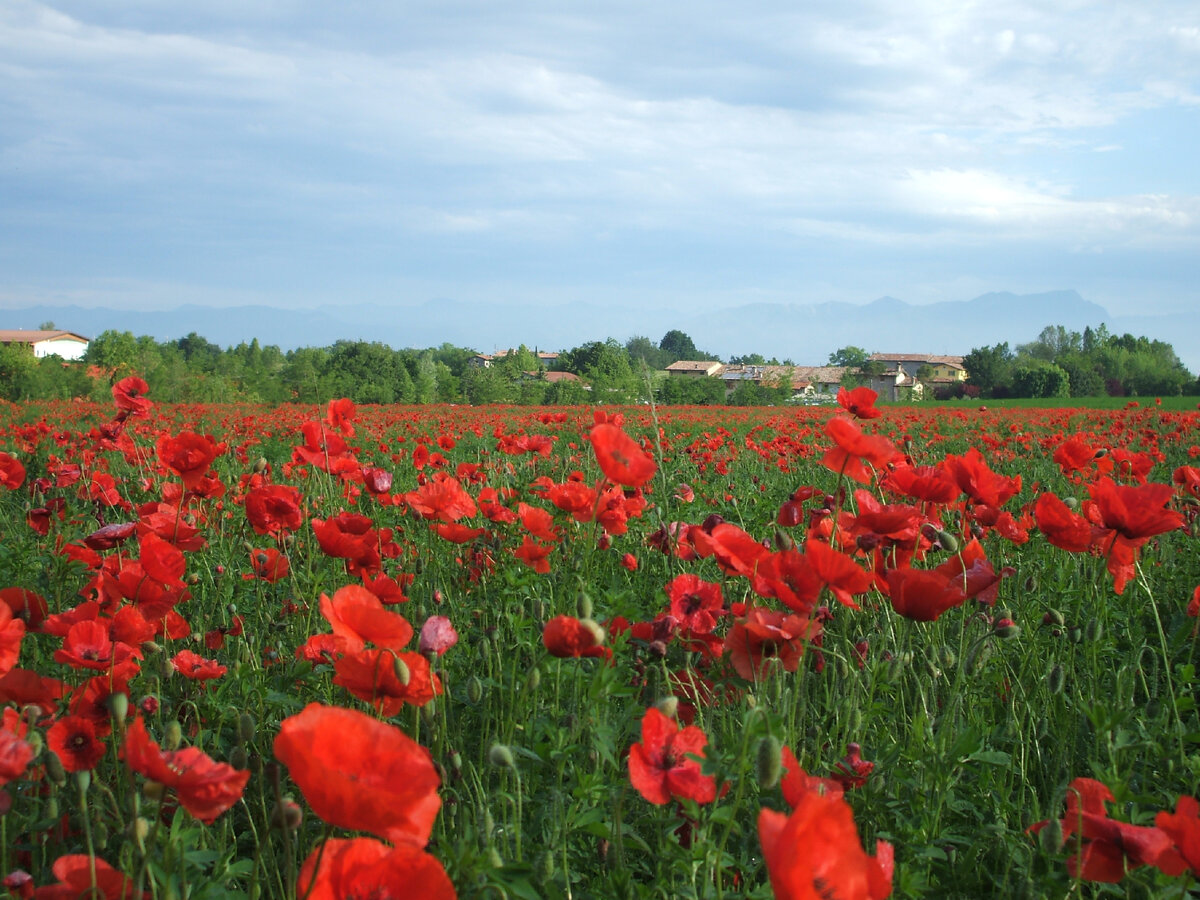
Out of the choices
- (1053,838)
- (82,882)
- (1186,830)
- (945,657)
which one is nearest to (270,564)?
(82,882)

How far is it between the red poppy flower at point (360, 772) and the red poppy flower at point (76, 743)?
97 centimetres

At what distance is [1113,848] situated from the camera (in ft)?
3.38

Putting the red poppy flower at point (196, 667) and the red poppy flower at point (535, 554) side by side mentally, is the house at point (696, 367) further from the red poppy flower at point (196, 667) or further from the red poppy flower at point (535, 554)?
the red poppy flower at point (196, 667)

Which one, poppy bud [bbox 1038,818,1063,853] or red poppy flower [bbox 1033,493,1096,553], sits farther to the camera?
red poppy flower [bbox 1033,493,1096,553]

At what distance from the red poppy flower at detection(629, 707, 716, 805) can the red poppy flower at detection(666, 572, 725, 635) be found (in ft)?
1.85

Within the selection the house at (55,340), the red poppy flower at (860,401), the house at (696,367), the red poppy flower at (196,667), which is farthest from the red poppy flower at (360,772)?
the house at (55,340)

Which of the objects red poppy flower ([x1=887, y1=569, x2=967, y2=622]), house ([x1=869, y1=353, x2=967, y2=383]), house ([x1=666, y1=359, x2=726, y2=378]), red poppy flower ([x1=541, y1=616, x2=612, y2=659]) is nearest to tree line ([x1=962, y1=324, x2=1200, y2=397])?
house ([x1=869, y1=353, x2=967, y2=383])

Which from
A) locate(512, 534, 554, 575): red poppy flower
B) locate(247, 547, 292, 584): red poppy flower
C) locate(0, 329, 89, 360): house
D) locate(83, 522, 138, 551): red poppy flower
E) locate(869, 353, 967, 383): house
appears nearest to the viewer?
locate(83, 522, 138, 551): red poppy flower

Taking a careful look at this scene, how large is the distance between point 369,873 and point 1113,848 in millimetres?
900

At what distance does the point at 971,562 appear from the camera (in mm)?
1874

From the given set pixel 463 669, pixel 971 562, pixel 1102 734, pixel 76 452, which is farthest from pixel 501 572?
pixel 76 452

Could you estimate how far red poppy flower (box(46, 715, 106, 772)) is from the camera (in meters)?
1.45

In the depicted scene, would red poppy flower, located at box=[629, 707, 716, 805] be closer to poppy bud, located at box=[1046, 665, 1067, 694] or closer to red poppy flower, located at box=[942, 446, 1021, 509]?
poppy bud, located at box=[1046, 665, 1067, 694]

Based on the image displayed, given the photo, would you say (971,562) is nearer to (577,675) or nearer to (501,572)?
(577,675)
